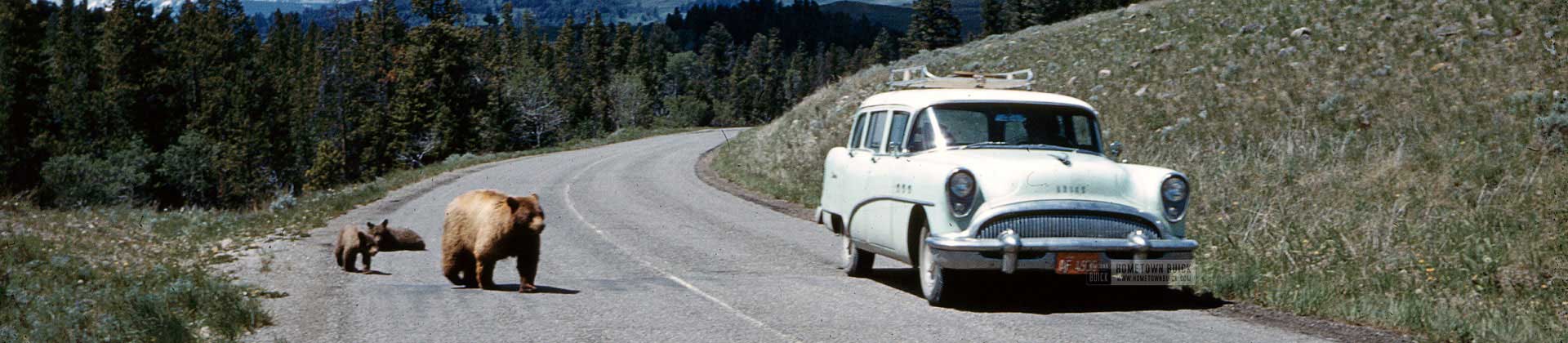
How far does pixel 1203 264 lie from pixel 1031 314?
275cm

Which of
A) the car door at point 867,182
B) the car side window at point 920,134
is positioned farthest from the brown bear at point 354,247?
the car side window at point 920,134

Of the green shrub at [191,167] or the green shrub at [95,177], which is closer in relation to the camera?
the green shrub at [95,177]

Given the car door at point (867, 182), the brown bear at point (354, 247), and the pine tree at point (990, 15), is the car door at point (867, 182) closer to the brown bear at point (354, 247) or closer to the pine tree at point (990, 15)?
the brown bear at point (354, 247)

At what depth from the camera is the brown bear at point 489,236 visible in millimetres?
10094

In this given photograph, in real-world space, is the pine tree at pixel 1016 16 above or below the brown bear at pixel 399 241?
above

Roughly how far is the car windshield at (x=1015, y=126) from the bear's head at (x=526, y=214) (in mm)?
3555

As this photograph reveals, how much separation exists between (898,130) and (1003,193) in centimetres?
219

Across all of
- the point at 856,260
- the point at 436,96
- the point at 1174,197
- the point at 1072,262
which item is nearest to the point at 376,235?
the point at 856,260

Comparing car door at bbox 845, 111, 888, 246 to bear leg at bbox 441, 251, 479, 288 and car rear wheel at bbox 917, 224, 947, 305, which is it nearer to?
car rear wheel at bbox 917, 224, 947, 305

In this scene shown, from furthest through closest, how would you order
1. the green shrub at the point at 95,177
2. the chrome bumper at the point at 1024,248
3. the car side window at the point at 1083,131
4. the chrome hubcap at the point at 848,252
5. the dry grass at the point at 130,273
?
the green shrub at the point at 95,177 < the chrome hubcap at the point at 848,252 < the car side window at the point at 1083,131 < the chrome bumper at the point at 1024,248 < the dry grass at the point at 130,273

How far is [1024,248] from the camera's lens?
9.24 meters

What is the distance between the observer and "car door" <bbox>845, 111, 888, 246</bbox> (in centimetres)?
1142

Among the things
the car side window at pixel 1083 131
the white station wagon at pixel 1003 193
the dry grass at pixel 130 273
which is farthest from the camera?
the car side window at pixel 1083 131

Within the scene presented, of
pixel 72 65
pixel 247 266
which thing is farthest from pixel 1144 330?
pixel 72 65
